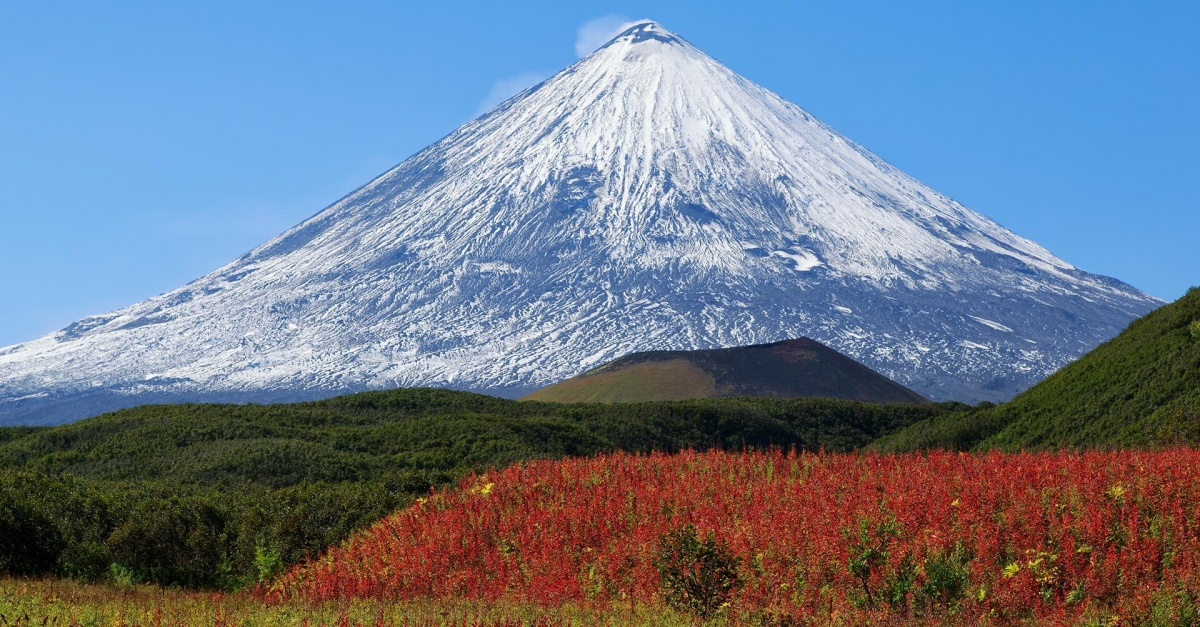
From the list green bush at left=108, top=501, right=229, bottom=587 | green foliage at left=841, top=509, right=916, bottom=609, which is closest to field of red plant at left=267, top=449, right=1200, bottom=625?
green foliage at left=841, top=509, right=916, bottom=609

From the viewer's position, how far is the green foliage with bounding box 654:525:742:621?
13.5 metres

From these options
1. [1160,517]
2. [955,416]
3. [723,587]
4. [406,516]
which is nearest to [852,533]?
[723,587]

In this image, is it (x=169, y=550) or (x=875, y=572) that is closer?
(x=875, y=572)

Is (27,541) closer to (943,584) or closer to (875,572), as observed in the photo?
(875,572)

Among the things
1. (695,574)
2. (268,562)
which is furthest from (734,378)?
(695,574)

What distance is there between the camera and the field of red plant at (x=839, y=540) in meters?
13.6

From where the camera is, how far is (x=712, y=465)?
2170 centimetres

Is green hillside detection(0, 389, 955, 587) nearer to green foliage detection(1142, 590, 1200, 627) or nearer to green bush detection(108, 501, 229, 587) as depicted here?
green bush detection(108, 501, 229, 587)

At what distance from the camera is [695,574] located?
1359cm

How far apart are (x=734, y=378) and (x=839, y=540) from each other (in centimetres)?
6941

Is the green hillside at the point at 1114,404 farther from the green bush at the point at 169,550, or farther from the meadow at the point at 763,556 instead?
the green bush at the point at 169,550

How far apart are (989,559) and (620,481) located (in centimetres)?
735

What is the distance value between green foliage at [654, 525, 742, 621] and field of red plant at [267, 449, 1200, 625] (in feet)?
0.75

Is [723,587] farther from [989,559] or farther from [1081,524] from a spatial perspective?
[1081,524]
